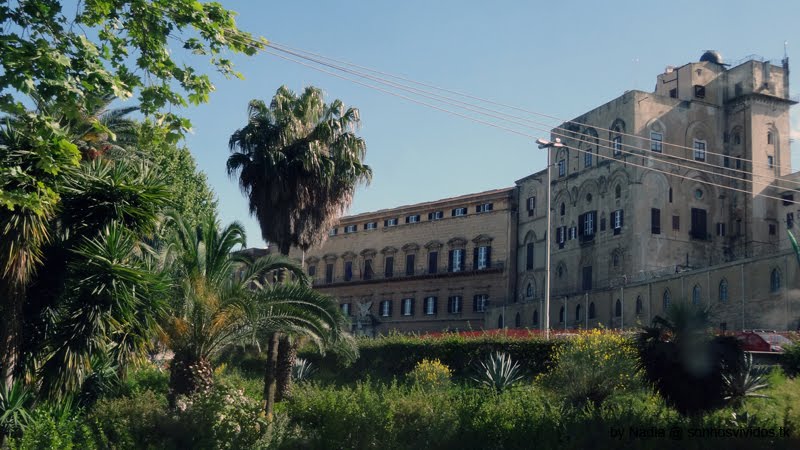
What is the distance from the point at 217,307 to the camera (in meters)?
19.2

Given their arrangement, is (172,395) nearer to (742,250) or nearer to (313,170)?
(313,170)

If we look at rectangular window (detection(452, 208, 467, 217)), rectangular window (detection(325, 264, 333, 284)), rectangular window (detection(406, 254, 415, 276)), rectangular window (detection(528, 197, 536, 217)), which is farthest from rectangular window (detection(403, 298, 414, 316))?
rectangular window (detection(528, 197, 536, 217))

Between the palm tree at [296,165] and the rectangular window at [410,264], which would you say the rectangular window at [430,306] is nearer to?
the rectangular window at [410,264]

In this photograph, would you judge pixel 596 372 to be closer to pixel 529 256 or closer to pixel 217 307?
pixel 217 307

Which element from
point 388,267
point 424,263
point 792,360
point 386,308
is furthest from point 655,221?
point 792,360

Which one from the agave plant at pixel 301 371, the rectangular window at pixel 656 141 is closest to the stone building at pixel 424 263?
the rectangular window at pixel 656 141

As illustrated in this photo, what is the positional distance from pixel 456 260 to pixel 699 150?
846 inches

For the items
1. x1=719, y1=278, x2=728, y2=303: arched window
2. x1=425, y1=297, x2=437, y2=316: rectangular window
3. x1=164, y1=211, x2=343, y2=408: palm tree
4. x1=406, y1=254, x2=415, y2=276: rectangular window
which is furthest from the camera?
x1=406, y1=254, x2=415, y2=276: rectangular window

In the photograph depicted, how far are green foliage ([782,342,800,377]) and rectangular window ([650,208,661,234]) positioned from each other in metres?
32.8

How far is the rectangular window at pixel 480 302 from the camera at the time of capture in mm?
65312

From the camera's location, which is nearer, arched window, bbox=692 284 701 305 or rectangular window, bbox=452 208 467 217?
arched window, bbox=692 284 701 305

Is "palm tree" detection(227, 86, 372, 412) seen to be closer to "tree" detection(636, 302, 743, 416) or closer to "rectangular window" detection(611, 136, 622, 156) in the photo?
"tree" detection(636, 302, 743, 416)

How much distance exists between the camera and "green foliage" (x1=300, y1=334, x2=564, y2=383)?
99.5 feet

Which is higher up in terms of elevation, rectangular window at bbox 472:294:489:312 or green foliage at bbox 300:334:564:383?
rectangular window at bbox 472:294:489:312
